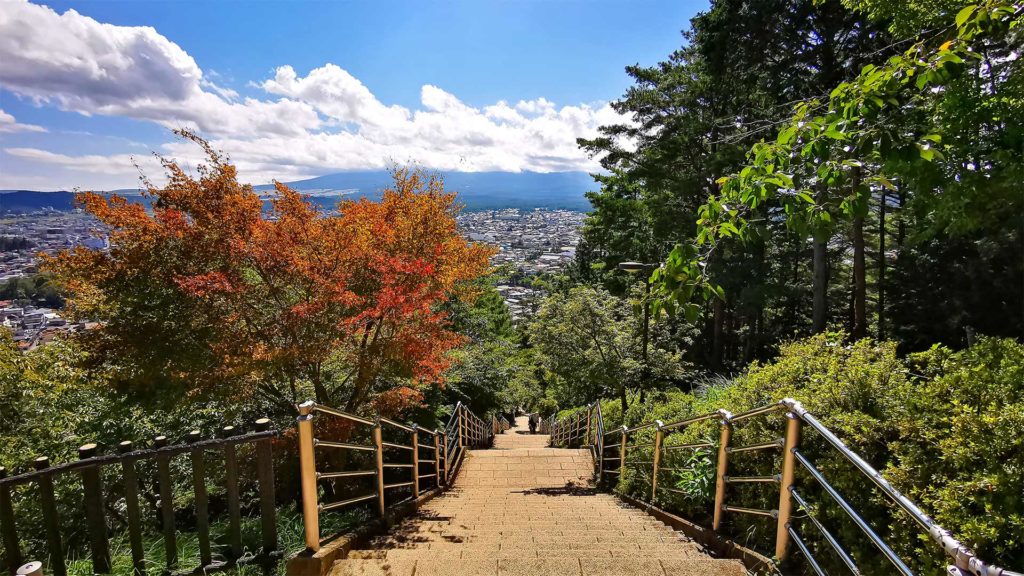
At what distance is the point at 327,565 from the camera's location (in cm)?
316

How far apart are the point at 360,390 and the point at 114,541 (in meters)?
4.51

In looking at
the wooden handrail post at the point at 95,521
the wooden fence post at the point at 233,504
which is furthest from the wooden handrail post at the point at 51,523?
the wooden fence post at the point at 233,504

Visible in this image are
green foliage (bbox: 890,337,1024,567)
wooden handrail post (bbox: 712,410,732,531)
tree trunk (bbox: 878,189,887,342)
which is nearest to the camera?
green foliage (bbox: 890,337,1024,567)

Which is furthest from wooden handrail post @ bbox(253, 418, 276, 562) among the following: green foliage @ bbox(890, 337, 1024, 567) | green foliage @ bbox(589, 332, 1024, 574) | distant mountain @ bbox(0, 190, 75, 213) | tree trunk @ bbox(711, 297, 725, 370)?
distant mountain @ bbox(0, 190, 75, 213)

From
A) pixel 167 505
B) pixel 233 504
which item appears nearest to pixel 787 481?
pixel 233 504

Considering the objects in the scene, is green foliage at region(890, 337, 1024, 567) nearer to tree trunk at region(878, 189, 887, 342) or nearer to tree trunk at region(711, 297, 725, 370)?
tree trunk at region(711, 297, 725, 370)

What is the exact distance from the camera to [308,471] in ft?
10.4

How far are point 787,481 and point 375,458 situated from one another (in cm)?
326

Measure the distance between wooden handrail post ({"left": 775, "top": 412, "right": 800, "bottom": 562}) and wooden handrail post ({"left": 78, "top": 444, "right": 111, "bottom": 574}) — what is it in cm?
415

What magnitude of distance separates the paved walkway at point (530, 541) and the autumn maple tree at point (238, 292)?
2662 millimetres

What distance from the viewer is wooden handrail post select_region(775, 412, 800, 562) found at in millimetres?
2719

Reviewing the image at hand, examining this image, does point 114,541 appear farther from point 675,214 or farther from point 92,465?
point 675,214

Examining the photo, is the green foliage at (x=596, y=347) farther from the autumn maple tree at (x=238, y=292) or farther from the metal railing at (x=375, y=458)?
the autumn maple tree at (x=238, y=292)

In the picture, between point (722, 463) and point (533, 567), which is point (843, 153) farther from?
point (533, 567)
